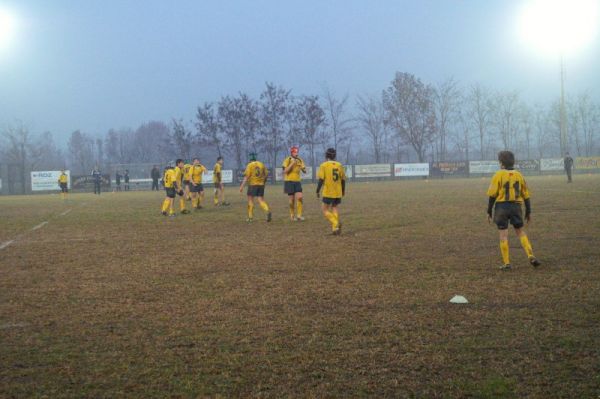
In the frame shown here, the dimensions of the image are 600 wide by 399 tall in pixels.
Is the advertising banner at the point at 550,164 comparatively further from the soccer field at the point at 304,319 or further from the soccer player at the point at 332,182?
the soccer player at the point at 332,182

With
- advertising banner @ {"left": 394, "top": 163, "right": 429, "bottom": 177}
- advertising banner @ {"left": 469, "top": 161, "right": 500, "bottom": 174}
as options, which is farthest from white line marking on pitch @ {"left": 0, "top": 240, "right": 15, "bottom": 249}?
advertising banner @ {"left": 469, "top": 161, "right": 500, "bottom": 174}

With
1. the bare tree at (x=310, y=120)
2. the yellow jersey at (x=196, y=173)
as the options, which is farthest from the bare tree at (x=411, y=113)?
the yellow jersey at (x=196, y=173)

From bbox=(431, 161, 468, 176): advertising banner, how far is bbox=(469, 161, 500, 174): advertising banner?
65 cm

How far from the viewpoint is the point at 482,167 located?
5819 centimetres

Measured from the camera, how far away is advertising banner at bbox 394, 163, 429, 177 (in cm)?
5819

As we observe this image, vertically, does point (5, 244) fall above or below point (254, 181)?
below

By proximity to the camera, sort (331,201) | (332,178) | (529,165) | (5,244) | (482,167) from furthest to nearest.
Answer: (482,167) → (529,165) → (5,244) → (331,201) → (332,178)

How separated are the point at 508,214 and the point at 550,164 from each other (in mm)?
55129

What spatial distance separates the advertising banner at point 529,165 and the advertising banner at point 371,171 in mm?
13114

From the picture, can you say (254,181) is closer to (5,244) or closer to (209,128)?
(5,244)

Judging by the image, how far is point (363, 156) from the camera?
70.3 metres

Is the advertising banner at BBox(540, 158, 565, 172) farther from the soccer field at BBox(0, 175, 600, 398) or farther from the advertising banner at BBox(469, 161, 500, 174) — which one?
the soccer field at BBox(0, 175, 600, 398)

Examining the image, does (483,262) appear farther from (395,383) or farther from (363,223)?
(363,223)

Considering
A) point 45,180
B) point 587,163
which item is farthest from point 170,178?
point 587,163
